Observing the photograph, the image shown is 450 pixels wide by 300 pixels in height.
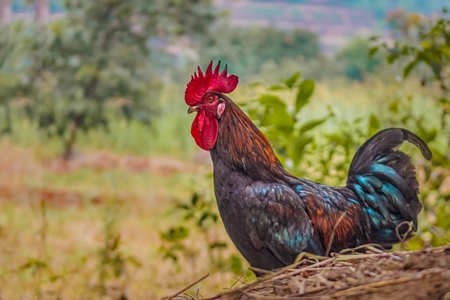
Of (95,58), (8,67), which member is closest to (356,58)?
(95,58)

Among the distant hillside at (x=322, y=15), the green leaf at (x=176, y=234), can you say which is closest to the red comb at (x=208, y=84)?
the green leaf at (x=176, y=234)

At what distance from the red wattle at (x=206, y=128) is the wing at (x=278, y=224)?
0.19 m

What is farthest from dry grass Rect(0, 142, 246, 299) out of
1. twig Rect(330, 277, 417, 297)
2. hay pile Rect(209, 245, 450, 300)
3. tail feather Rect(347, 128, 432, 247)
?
twig Rect(330, 277, 417, 297)

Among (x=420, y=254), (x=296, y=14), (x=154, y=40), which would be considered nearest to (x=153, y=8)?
(x=154, y=40)

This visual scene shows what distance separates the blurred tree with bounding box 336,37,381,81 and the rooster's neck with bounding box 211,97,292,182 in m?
2.56

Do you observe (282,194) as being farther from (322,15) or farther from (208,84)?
(322,15)

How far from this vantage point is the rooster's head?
1752 millimetres

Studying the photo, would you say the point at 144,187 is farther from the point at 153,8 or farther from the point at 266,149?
the point at 266,149

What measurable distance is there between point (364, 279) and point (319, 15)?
10.4ft

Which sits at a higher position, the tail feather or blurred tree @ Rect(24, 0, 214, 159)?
blurred tree @ Rect(24, 0, 214, 159)

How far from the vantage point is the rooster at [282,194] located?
5.41 feet

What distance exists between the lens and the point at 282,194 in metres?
1.67

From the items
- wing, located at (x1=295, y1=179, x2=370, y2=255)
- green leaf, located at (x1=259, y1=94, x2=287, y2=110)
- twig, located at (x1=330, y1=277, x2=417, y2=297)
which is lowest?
twig, located at (x1=330, y1=277, x2=417, y2=297)

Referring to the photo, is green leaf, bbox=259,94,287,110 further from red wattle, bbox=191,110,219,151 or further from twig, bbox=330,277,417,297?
twig, bbox=330,277,417,297
